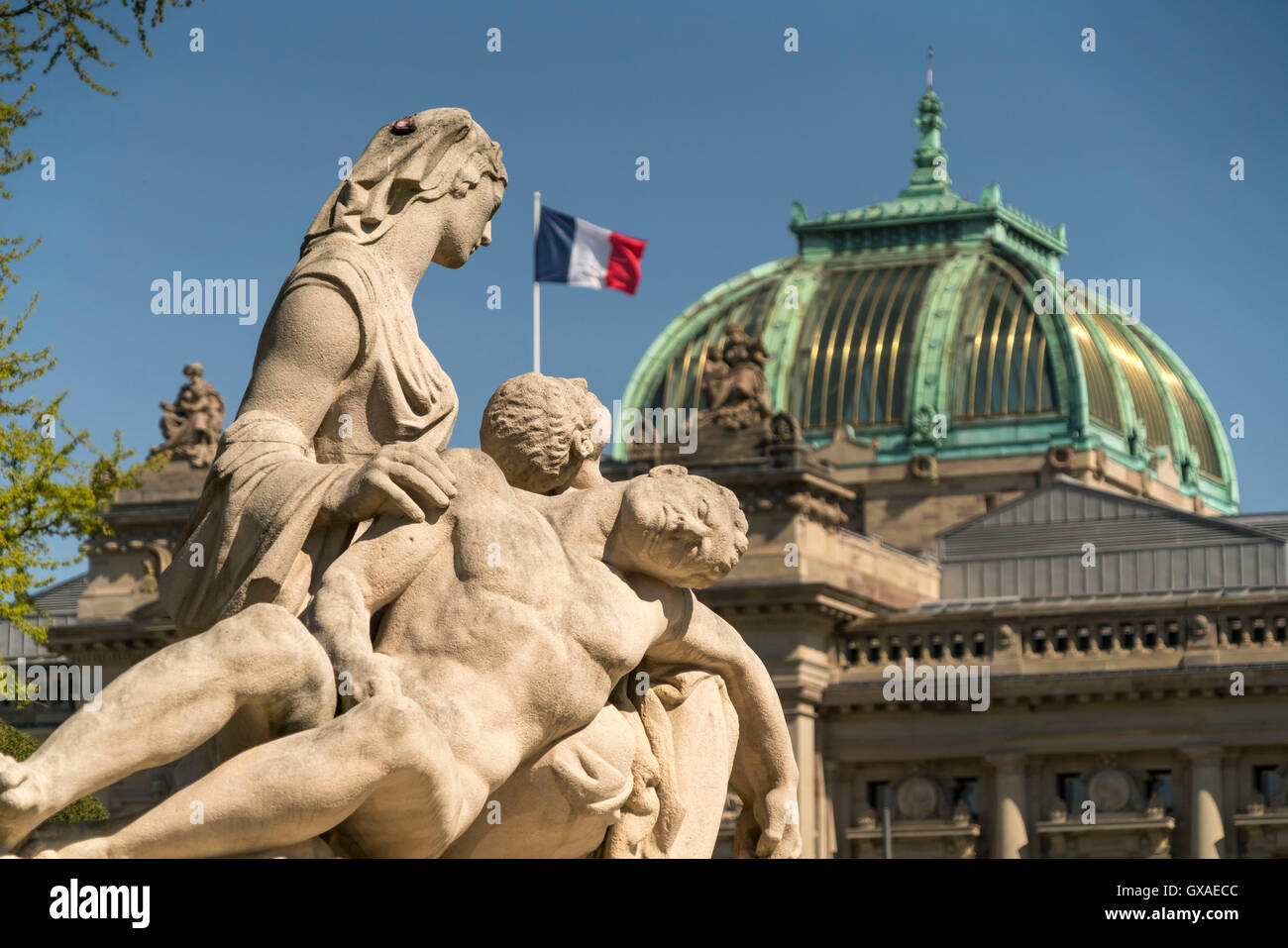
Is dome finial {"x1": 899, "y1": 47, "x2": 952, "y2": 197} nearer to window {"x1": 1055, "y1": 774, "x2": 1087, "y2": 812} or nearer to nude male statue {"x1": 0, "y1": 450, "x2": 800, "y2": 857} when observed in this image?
window {"x1": 1055, "y1": 774, "x2": 1087, "y2": 812}

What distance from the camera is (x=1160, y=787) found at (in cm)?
7138

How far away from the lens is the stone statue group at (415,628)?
340 inches

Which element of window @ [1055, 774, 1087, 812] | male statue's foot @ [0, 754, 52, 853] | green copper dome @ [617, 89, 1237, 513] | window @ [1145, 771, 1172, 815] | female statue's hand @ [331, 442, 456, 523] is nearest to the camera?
male statue's foot @ [0, 754, 52, 853]

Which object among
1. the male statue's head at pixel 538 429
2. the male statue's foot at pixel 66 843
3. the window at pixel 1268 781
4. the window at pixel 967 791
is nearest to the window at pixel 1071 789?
the window at pixel 967 791

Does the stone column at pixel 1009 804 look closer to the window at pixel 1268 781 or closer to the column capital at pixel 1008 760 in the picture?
the column capital at pixel 1008 760

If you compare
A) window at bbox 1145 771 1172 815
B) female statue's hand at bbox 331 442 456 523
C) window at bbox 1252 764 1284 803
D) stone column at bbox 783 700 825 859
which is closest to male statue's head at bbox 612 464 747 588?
female statue's hand at bbox 331 442 456 523

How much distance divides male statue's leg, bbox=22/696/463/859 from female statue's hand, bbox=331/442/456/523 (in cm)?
91

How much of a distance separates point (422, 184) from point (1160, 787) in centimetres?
6284

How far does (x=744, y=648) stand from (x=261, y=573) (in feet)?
6.42

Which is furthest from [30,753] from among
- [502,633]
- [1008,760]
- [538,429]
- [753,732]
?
[1008,760]

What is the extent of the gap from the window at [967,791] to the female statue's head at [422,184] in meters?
63.9

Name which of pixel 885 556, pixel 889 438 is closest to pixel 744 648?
pixel 885 556

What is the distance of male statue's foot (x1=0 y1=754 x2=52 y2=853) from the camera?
817 cm
